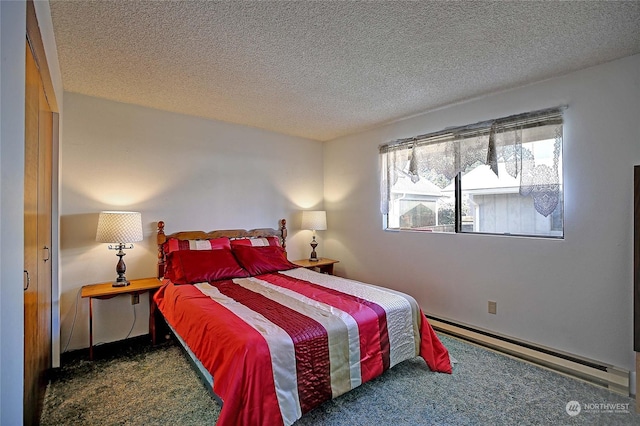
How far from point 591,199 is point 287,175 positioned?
10.6 feet

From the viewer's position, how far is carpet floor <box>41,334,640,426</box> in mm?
1864

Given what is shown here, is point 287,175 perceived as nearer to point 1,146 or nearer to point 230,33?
point 230,33

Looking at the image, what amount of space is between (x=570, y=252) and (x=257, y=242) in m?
3.01

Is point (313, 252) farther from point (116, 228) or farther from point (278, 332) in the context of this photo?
point (278, 332)

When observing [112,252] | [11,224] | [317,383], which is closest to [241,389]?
[317,383]

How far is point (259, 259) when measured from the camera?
332 cm

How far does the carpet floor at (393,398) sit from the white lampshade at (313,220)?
211 cm

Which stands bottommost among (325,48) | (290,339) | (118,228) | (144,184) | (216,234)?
(290,339)

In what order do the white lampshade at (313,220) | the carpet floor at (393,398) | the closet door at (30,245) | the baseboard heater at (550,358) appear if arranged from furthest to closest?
the white lampshade at (313,220) → the baseboard heater at (550,358) → the carpet floor at (393,398) → the closet door at (30,245)

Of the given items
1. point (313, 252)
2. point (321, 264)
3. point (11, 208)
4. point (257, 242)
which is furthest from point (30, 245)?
point (313, 252)

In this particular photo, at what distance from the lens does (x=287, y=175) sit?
14.2ft

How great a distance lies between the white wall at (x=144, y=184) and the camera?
9.37 ft

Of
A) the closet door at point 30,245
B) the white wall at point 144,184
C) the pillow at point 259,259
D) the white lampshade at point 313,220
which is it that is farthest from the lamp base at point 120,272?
the white lampshade at point 313,220

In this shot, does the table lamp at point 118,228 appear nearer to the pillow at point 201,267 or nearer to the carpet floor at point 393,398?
the pillow at point 201,267
